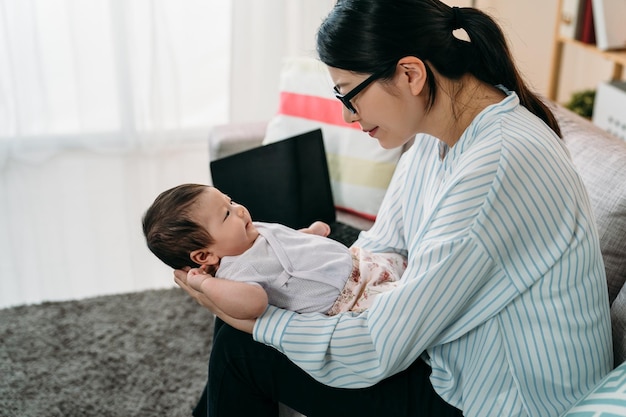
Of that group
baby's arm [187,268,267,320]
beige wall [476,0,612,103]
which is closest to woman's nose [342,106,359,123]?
baby's arm [187,268,267,320]

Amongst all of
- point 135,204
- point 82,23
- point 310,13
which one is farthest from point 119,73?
point 310,13

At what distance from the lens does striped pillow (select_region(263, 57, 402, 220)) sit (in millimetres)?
1971

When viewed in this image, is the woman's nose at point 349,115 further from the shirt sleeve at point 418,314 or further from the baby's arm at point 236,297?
the baby's arm at point 236,297

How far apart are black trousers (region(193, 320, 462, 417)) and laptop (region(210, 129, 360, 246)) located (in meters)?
0.47

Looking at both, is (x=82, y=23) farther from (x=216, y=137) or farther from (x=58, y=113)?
(x=216, y=137)

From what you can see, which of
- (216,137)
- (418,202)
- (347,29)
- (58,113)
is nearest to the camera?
(347,29)

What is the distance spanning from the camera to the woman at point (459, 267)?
1.11 meters

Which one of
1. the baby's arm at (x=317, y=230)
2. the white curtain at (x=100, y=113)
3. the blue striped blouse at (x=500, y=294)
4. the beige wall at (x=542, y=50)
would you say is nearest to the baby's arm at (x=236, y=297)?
the blue striped blouse at (x=500, y=294)

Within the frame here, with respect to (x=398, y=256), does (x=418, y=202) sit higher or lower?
higher

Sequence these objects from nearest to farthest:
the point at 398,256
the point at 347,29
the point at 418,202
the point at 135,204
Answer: the point at 347,29 → the point at 418,202 → the point at 398,256 → the point at 135,204

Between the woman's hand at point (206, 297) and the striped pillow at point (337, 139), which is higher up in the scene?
the striped pillow at point (337, 139)

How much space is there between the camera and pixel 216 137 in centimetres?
219

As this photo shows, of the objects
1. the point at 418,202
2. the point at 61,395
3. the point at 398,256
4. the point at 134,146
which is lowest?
the point at 61,395

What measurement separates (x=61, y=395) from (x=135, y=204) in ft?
3.87
